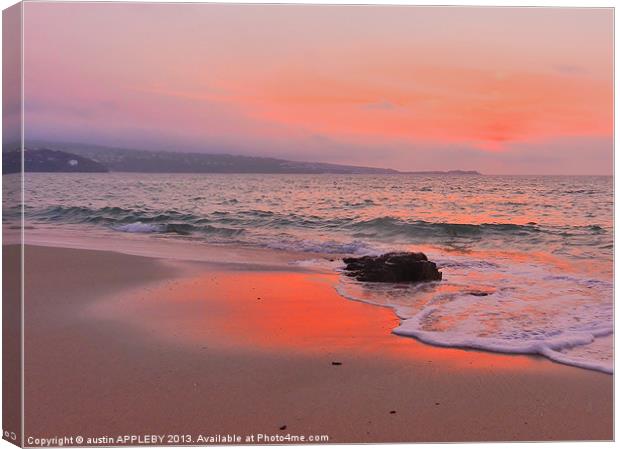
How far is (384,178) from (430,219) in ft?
9.05

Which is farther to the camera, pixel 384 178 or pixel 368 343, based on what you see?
pixel 384 178

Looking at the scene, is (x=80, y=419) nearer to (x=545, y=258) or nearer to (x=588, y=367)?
(x=588, y=367)

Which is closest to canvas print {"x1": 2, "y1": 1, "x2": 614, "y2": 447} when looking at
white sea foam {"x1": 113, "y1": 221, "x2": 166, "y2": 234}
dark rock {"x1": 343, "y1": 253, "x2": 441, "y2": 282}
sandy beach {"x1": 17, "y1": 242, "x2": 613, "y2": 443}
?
sandy beach {"x1": 17, "y1": 242, "x2": 613, "y2": 443}

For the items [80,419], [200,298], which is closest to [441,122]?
[200,298]

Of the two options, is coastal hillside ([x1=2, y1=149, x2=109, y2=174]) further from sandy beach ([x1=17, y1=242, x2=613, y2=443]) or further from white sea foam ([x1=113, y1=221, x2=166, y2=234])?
white sea foam ([x1=113, y1=221, x2=166, y2=234])

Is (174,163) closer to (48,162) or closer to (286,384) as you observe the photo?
(48,162)

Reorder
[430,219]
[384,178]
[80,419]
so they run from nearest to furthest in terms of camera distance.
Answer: [80,419]
[384,178]
[430,219]

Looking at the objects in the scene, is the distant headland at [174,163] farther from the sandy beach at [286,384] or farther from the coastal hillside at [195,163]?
the sandy beach at [286,384]

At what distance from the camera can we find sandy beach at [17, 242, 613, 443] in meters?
3.74

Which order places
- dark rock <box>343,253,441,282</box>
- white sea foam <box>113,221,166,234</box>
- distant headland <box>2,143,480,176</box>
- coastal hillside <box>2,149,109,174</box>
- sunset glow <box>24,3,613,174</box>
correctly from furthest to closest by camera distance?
white sea foam <box>113,221,166,234</box> → dark rock <box>343,253,441,282</box> → distant headland <box>2,143,480,176</box> → sunset glow <box>24,3,613,174</box> → coastal hillside <box>2,149,109,174</box>

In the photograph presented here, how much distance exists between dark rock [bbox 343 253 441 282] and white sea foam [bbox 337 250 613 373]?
18cm

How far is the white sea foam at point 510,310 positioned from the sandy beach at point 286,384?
19cm

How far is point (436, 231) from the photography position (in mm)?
8992

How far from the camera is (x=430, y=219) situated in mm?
8922
